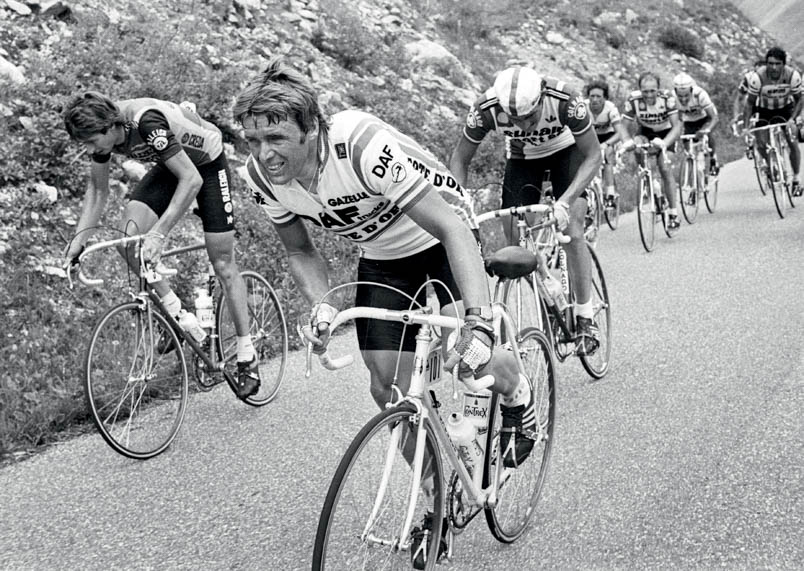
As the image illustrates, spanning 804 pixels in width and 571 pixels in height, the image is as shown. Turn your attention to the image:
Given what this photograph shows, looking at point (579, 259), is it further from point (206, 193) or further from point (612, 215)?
point (612, 215)

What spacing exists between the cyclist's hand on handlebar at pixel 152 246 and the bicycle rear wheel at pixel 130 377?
31cm

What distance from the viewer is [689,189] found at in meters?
13.2

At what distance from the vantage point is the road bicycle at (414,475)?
2.91 metres

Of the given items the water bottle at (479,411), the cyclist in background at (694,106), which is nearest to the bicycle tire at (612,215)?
the cyclist in background at (694,106)

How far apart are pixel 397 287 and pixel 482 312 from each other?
3.01 ft

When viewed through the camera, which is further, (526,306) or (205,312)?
(205,312)

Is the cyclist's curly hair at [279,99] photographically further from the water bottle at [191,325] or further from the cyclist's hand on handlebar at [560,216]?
the water bottle at [191,325]

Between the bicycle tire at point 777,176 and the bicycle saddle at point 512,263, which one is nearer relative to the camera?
the bicycle saddle at point 512,263

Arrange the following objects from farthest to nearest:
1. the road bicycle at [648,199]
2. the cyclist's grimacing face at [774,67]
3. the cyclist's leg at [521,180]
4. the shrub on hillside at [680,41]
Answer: the shrub on hillside at [680,41] → the cyclist's grimacing face at [774,67] → the road bicycle at [648,199] → the cyclist's leg at [521,180]

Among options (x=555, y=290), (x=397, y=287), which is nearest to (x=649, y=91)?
(x=555, y=290)

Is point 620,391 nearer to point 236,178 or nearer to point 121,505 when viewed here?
point 121,505

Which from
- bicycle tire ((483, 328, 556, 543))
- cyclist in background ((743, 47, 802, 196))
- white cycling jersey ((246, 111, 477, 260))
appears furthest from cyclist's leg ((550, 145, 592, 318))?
cyclist in background ((743, 47, 802, 196))

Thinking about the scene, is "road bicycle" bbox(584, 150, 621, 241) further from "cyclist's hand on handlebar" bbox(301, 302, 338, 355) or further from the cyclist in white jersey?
"cyclist's hand on handlebar" bbox(301, 302, 338, 355)

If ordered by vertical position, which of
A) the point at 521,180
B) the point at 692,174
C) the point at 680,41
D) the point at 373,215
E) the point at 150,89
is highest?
the point at 373,215
